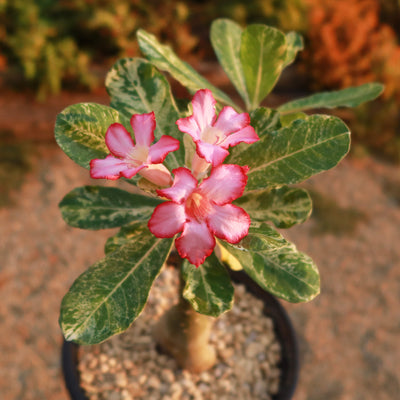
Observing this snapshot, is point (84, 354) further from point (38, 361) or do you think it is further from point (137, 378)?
point (38, 361)

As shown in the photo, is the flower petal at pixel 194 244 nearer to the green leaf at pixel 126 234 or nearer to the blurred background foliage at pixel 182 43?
the green leaf at pixel 126 234

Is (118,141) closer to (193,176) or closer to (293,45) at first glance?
(193,176)

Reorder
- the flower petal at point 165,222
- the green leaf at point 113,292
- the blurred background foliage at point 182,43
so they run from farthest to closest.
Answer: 1. the blurred background foliage at point 182,43
2. the green leaf at point 113,292
3. the flower petal at point 165,222

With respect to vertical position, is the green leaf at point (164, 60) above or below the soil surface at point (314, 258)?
above

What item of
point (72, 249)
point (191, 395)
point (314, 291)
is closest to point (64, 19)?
point (72, 249)

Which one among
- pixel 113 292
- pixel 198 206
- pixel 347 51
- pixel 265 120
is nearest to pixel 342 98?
pixel 265 120

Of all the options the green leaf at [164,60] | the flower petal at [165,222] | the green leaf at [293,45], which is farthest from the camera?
the green leaf at [293,45]

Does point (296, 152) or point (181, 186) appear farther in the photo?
point (296, 152)

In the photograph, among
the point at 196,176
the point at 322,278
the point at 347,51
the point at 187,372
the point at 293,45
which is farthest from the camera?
the point at 347,51

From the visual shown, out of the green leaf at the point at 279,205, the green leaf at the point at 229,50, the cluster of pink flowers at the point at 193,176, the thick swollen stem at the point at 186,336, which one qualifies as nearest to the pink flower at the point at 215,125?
the cluster of pink flowers at the point at 193,176
